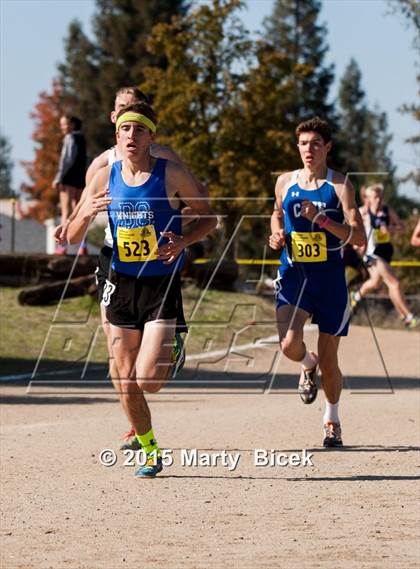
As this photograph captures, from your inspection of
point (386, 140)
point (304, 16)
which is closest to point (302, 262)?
point (304, 16)

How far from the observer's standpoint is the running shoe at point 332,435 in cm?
1036

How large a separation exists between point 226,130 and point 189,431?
3423 centimetres

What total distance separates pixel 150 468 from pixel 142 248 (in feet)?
4.76

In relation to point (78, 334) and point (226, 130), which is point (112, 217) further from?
point (226, 130)

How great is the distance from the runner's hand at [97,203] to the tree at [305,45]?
65.2m

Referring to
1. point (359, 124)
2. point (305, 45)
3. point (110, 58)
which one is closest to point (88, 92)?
point (110, 58)

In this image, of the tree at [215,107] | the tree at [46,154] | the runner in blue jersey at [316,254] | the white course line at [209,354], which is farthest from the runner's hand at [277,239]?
the tree at [46,154]

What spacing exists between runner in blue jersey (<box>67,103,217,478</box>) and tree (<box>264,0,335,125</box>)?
6504 cm

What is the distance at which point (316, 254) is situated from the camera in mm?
10172

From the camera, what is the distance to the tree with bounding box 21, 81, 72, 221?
6762cm

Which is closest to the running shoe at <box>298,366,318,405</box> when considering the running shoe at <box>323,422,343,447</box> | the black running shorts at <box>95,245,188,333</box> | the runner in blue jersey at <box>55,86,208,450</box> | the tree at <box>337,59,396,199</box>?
the running shoe at <box>323,422,343,447</box>

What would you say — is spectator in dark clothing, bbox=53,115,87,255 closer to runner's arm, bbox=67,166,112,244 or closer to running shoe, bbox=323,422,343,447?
running shoe, bbox=323,422,343,447

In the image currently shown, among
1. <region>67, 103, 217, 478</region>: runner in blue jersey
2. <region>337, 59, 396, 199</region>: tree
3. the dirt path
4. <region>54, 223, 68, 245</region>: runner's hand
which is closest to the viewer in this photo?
the dirt path

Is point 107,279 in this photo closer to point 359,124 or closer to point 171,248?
point 171,248
